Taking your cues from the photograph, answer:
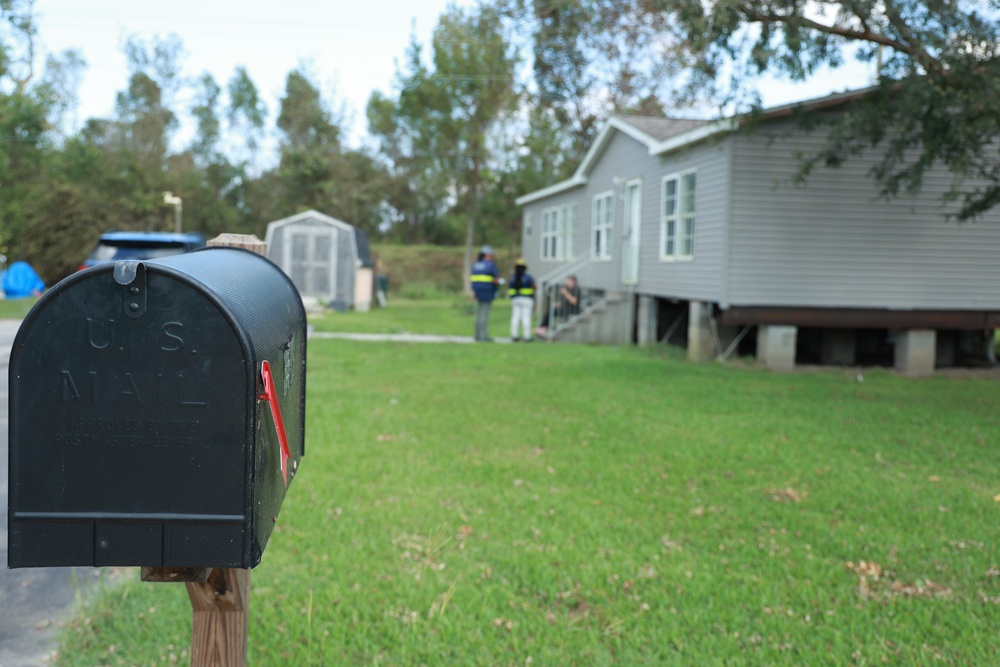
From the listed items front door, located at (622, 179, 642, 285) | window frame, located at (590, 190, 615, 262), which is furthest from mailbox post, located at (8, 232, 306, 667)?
window frame, located at (590, 190, 615, 262)

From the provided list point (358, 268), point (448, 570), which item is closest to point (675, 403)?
point (448, 570)

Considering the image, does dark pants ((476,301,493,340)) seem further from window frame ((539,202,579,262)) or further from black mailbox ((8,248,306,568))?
black mailbox ((8,248,306,568))

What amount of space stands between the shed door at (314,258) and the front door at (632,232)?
11737 mm

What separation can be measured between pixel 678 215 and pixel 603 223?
5319 mm

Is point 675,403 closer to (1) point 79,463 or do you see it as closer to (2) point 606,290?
(1) point 79,463

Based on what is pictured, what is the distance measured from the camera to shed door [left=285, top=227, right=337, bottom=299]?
28922mm

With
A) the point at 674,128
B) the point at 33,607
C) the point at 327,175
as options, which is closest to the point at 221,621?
the point at 33,607

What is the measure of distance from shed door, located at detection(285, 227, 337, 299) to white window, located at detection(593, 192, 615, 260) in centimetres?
965

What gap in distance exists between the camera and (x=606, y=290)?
68.3 ft

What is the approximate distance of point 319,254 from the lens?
2903cm

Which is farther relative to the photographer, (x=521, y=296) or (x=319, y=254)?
(x=319, y=254)

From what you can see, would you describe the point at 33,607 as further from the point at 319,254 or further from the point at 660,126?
the point at 319,254

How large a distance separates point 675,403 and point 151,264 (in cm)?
909

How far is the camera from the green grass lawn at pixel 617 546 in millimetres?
4211
